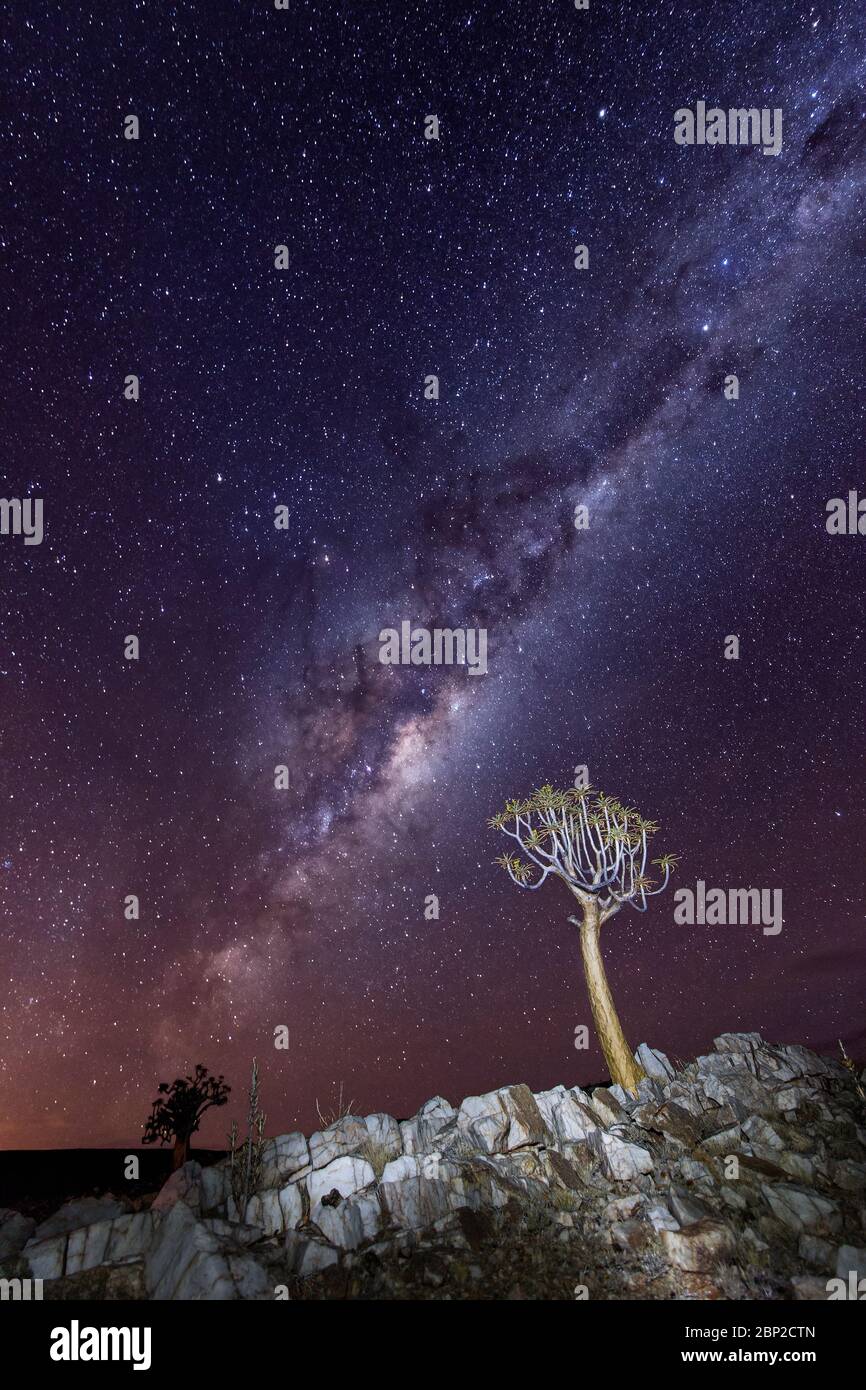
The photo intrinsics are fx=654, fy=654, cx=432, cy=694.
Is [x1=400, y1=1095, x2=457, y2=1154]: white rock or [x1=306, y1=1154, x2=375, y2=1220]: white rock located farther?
[x1=400, y1=1095, x2=457, y2=1154]: white rock

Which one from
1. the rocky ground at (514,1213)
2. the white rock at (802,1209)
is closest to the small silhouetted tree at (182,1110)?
the rocky ground at (514,1213)

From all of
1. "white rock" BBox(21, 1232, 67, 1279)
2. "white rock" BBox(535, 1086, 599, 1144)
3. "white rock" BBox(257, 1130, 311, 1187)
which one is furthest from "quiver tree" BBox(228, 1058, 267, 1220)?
"white rock" BBox(535, 1086, 599, 1144)

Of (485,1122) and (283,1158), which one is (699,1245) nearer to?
(485,1122)

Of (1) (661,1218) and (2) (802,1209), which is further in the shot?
(2) (802,1209)

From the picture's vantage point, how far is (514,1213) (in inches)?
456

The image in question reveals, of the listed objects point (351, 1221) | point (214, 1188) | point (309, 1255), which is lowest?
point (214, 1188)

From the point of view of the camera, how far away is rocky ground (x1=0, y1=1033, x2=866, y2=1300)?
1016 centimetres

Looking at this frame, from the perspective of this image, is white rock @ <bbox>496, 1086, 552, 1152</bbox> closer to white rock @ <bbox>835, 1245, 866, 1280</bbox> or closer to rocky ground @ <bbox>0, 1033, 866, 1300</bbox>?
rocky ground @ <bbox>0, 1033, 866, 1300</bbox>

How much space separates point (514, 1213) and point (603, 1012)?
630 centimetres

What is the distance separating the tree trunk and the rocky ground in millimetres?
1471

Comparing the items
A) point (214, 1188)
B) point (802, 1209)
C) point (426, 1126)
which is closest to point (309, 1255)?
point (214, 1188)

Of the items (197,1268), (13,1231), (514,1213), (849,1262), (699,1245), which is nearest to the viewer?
(849,1262)

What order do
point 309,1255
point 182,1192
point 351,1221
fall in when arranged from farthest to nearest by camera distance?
1. point 182,1192
2. point 351,1221
3. point 309,1255
